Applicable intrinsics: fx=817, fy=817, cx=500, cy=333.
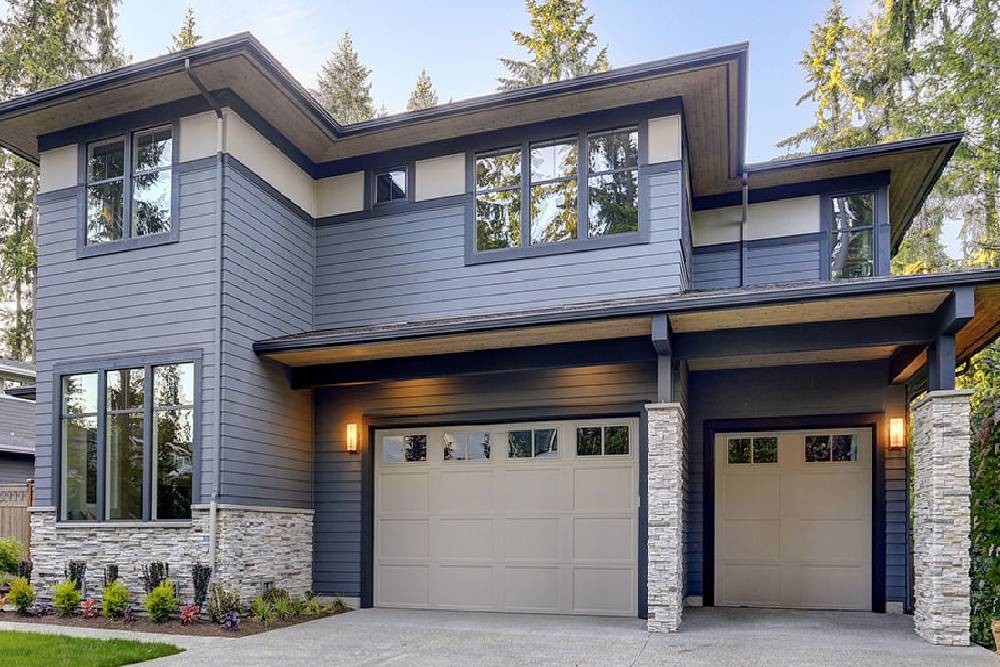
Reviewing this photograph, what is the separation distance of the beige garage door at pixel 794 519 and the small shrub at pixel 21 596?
733 centimetres

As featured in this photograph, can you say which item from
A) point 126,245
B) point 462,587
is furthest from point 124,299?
point 462,587

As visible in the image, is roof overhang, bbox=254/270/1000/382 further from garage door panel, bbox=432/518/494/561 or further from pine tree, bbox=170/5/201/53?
pine tree, bbox=170/5/201/53

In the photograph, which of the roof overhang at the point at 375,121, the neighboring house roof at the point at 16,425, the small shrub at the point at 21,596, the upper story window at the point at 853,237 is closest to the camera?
the roof overhang at the point at 375,121

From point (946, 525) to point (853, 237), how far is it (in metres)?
4.36

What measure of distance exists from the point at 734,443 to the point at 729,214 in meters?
2.95

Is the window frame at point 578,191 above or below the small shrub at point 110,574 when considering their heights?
above

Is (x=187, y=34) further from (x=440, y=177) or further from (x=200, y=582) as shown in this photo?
(x=200, y=582)

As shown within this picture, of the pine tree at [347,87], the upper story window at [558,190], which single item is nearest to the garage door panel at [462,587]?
the upper story window at [558,190]

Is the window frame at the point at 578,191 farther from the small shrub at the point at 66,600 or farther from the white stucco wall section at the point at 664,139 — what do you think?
the small shrub at the point at 66,600

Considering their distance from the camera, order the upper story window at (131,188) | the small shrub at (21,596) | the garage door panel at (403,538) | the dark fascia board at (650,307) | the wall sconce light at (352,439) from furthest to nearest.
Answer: the wall sconce light at (352,439) < the garage door panel at (403,538) < the upper story window at (131,188) < the small shrub at (21,596) < the dark fascia board at (650,307)

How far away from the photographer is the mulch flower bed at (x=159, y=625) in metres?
7.29

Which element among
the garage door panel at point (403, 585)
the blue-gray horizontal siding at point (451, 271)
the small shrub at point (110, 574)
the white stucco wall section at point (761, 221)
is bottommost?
the garage door panel at point (403, 585)

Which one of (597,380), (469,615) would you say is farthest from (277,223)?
(469,615)

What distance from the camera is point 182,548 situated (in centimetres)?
805
